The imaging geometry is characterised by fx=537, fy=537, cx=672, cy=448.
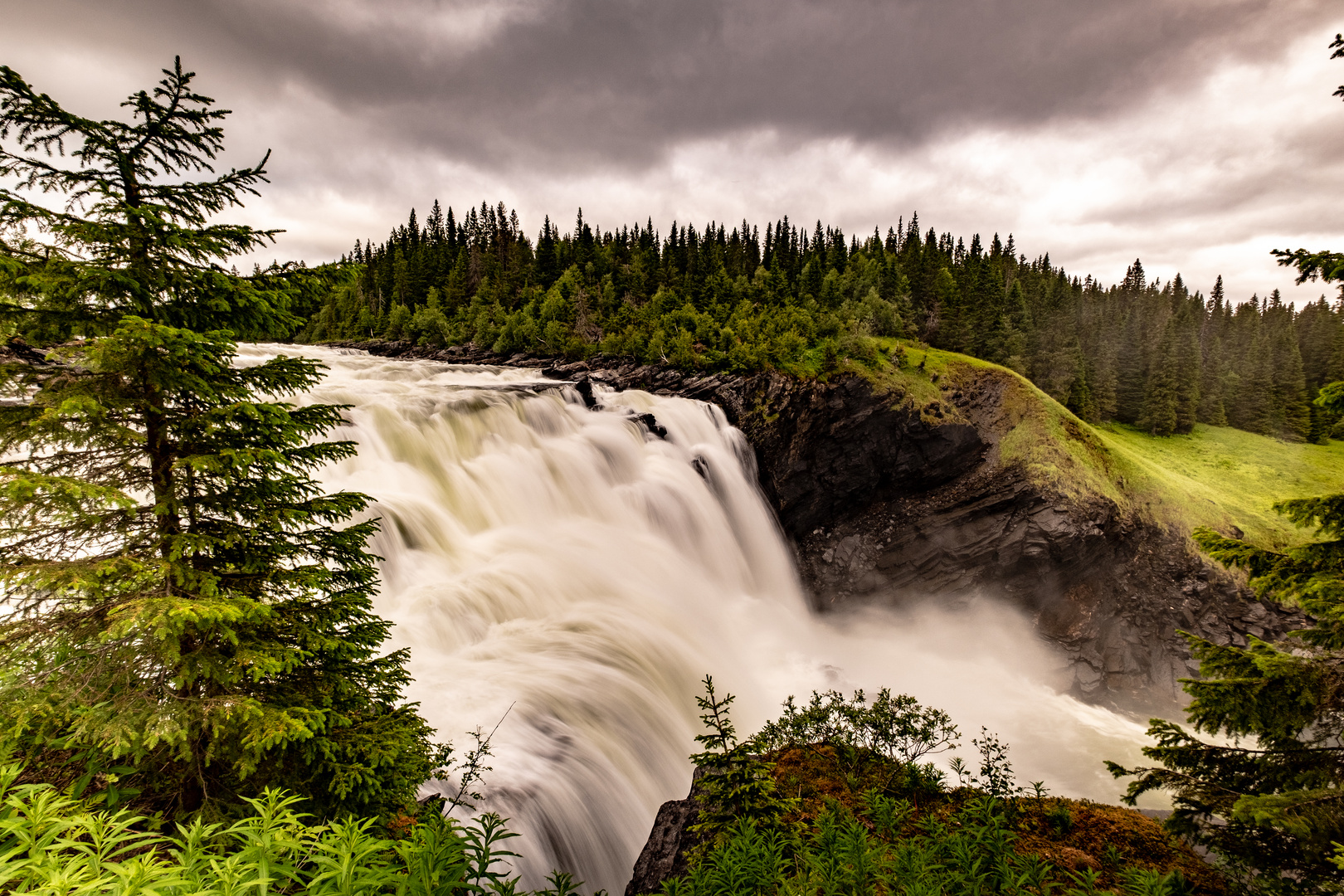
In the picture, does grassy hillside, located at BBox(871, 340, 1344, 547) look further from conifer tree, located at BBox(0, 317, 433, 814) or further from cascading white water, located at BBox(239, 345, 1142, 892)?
conifer tree, located at BBox(0, 317, 433, 814)

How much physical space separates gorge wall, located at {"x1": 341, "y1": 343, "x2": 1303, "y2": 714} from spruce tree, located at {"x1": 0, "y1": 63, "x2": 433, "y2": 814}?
21.8m

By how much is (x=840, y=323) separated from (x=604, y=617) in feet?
81.9

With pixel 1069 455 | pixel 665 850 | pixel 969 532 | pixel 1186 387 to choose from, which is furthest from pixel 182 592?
pixel 1186 387

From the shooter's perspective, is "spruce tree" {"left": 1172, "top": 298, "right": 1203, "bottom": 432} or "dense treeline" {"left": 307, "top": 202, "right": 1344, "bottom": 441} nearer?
"dense treeline" {"left": 307, "top": 202, "right": 1344, "bottom": 441}

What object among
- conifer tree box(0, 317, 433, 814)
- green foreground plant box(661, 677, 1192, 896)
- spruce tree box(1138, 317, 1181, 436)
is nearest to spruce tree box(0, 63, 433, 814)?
conifer tree box(0, 317, 433, 814)

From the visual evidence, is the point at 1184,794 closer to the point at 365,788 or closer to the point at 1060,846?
the point at 1060,846

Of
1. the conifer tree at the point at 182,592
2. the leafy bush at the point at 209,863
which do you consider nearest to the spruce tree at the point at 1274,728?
the leafy bush at the point at 209,863

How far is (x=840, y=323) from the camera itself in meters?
32.3

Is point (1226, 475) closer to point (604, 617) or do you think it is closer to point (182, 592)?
point (604, 617)

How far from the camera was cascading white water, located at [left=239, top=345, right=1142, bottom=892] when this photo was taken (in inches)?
358

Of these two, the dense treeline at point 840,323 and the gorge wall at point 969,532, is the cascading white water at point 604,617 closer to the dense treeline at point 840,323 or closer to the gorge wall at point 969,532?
the gorge wall at point 969,532

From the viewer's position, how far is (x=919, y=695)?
775 inches

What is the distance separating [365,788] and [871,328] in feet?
130

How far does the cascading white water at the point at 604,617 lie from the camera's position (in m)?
9.09
